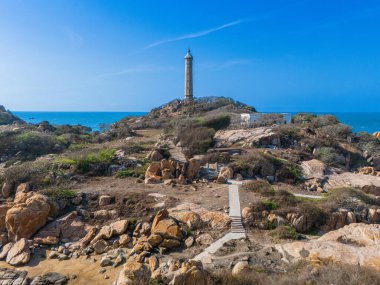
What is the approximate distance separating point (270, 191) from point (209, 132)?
417 inches

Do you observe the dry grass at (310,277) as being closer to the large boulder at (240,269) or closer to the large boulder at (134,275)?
the large boulder at (240,269)

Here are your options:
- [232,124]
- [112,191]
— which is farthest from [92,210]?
[232,124]

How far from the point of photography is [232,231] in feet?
40.4

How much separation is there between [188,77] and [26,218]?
45.1 meters

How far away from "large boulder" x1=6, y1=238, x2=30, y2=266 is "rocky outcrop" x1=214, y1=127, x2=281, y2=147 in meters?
18.5

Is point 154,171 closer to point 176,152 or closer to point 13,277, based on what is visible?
point 176,152

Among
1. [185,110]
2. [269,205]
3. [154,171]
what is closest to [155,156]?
[154,171]

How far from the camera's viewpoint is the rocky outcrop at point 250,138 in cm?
2706

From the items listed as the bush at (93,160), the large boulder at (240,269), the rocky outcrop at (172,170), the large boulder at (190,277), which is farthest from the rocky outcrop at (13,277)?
the bush at (93,160)

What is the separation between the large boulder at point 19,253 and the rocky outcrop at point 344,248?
372 inches

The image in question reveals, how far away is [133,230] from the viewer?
12.6 metres

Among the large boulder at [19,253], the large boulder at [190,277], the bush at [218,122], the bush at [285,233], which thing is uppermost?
→ the bush at [218,122]

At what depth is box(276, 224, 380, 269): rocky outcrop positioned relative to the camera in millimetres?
9062

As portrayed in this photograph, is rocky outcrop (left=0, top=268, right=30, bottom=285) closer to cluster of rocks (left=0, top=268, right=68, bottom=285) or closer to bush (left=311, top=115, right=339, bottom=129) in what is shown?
cluster of rocks (left=0, top=268, right=68, bottom=285)
